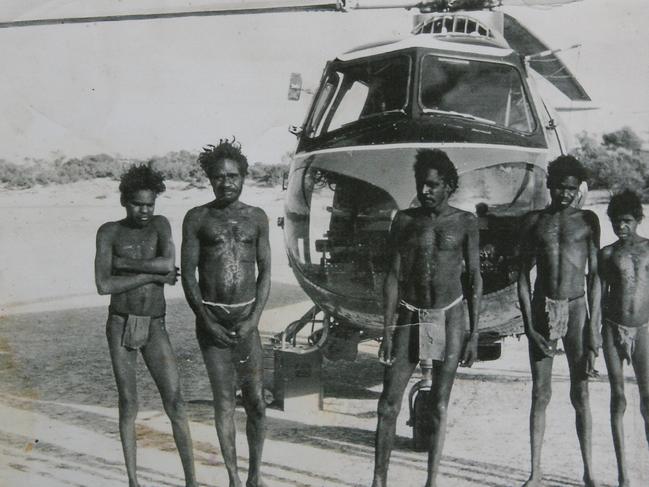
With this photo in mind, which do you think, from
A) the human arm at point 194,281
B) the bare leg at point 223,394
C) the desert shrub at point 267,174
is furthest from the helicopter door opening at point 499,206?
the desert shrub at point 267,174

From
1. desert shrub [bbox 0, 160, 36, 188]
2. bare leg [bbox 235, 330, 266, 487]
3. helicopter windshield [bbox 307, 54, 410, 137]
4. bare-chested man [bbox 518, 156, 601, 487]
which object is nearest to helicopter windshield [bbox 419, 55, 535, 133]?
helicopter windshield [bbox 307, 54, 410, 137]

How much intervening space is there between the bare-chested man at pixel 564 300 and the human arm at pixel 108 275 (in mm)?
2251

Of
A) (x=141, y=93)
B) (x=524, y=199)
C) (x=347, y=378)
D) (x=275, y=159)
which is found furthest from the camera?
(x=347, y=378)

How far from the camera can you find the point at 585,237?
13.9 ft

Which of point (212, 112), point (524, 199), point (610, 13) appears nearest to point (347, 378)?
point (212, 112)

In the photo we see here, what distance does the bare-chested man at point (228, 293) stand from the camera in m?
4.08

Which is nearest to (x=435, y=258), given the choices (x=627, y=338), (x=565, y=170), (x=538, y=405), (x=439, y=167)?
(x=439, y=167)

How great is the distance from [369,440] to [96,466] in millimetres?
2016

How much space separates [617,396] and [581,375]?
0.23 m

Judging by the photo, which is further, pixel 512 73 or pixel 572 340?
pixel 512 73

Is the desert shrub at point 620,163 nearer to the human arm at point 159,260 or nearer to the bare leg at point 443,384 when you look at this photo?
the bare leg at point 443,384

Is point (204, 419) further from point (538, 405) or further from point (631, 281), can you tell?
point (631, 281)

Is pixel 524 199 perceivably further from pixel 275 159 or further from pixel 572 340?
pixel 275 159

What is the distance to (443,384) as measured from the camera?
3961 millimetres
